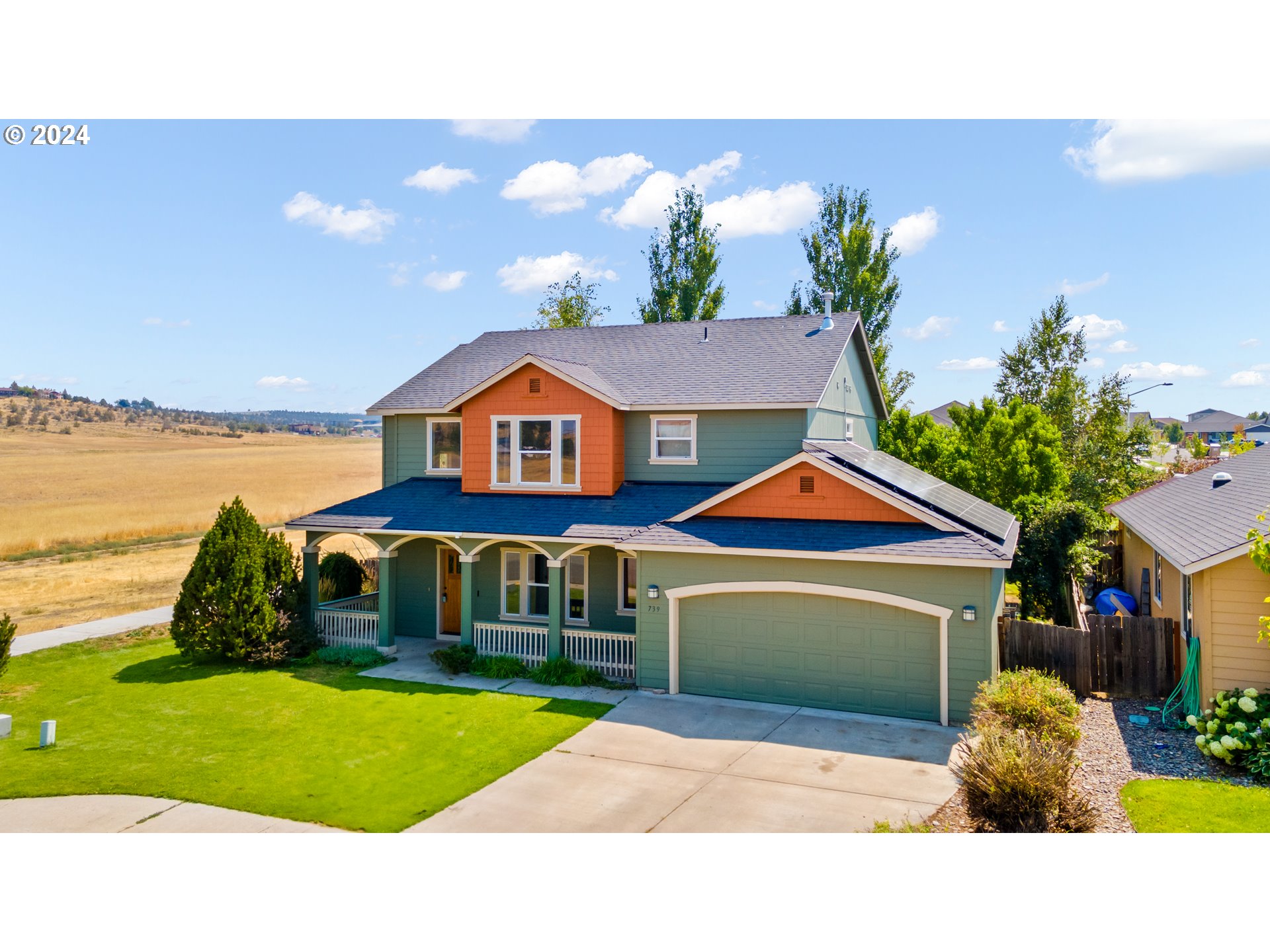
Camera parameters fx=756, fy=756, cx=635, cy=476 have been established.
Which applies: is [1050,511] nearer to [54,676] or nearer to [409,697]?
[409,697]

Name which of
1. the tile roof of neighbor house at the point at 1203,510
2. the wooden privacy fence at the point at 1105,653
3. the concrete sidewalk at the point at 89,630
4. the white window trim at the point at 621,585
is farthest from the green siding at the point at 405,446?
the tile roof of neighbor house at the point at 1203,510

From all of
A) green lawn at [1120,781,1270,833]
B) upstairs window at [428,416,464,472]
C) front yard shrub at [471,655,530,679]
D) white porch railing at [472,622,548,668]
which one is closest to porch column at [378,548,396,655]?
white porch railing at [472,622,548,668]

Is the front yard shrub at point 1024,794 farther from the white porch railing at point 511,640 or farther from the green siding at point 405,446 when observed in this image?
the green siding at point 405,446

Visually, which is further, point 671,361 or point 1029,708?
point 671,361

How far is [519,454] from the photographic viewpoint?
17.5m

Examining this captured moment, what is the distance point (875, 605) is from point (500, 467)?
9100 mm

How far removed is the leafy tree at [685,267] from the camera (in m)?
35.0

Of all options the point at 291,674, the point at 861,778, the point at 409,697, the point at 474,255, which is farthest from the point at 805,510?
the point at 474,255

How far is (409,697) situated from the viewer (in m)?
13.7

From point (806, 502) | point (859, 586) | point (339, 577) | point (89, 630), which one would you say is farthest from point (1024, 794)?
point (89, 630)

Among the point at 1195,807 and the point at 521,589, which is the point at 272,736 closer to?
the point at 521,589

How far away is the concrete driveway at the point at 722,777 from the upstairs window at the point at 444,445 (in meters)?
9.11

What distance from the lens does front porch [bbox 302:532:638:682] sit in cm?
1547

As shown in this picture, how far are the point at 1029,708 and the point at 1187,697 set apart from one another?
4.02m
